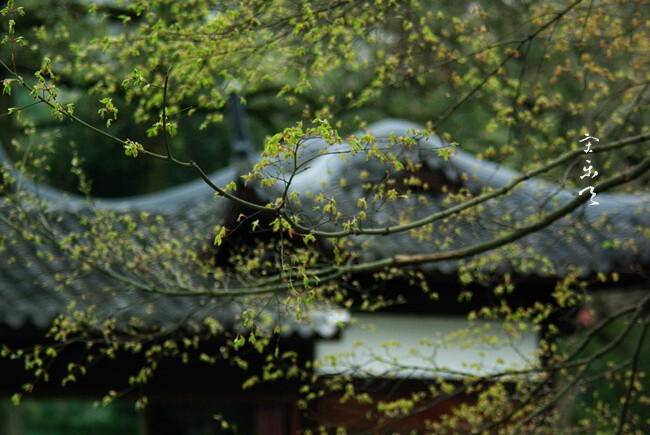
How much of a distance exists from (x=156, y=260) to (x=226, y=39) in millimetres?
1316

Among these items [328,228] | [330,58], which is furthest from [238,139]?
[330,58]

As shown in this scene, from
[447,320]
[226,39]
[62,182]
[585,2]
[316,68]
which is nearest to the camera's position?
[226,39]

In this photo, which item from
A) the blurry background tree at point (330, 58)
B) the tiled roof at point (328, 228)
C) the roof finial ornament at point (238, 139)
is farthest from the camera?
the roof finial ornament at point (238, 139)

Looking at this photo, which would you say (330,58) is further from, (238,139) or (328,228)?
(238,139)

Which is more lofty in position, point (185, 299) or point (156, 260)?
point (185, 299)

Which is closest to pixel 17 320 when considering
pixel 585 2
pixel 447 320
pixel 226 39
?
pixel 226 39

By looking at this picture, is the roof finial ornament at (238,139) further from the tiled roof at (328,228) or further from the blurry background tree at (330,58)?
the blurry background tree at (330,58)

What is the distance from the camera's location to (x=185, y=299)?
8062mm

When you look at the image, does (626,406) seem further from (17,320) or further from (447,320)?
(17,320)

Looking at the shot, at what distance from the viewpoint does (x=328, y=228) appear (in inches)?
328

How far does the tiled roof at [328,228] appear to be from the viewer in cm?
720

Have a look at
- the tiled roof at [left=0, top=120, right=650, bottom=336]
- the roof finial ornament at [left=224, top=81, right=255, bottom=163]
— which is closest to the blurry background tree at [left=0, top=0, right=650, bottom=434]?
the tiled roof at [left=0, top=120, right=650, bottom=336]

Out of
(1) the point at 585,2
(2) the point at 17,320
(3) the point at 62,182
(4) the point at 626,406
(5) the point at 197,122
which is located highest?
(5) the point at 197,122

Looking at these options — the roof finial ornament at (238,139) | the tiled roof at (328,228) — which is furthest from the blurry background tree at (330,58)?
the roof finial ornament at (238,139)
